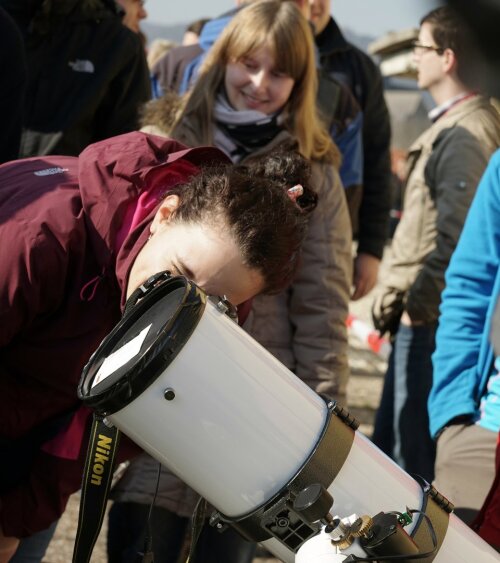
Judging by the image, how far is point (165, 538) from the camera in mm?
2375

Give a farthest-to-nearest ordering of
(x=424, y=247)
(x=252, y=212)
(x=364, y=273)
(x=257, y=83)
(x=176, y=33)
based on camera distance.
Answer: (x=176, y=33) < (x=424, y=247) < (x=364, y=273) < (x=257, y=83) < (x=252, y=212)

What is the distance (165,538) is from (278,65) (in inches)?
53.3

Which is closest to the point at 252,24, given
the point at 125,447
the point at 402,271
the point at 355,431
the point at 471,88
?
the point at 402,271

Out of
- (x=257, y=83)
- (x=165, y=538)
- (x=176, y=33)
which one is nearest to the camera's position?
(x=165, y=538)

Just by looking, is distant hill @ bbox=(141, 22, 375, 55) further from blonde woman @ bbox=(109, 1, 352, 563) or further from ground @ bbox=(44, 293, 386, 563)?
ground @ bbox=(44, 293, 386, 563)

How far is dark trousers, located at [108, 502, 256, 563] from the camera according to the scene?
2.32 meters

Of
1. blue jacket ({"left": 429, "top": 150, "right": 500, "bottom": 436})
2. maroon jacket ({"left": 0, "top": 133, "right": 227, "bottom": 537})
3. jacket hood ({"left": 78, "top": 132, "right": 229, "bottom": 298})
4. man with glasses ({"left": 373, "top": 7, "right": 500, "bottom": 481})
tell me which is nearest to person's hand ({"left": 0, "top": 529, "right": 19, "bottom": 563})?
maroon jacket ({"left": 0, "top": 133, "right": 227, "bottom": 537})

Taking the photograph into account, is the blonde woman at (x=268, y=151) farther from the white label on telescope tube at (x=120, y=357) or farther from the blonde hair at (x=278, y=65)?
the white label on telescope tube at (x=120, y=357)

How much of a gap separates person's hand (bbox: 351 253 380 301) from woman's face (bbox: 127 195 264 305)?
5.19ft

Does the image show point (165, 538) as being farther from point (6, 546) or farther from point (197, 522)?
point (197, 522)

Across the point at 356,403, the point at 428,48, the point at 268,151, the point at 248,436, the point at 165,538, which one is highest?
the point at 428,48

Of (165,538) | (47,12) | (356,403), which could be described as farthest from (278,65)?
(356,403)

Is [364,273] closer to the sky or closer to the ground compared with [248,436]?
closer to the ground

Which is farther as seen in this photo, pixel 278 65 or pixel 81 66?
pixel 81 66
